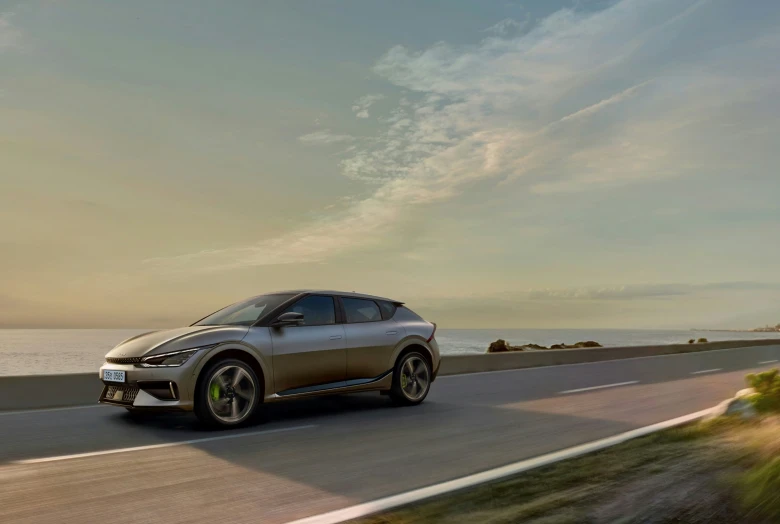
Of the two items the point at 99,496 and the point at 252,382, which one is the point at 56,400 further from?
the point at 99,496

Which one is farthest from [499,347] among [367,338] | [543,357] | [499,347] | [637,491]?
[637,491]

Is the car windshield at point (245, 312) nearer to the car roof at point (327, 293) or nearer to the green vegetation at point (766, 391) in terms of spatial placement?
the car roof at point (327, 293)

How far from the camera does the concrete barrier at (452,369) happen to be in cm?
1074

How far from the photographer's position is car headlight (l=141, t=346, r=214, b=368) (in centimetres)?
855

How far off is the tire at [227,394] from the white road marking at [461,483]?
11.7 feet

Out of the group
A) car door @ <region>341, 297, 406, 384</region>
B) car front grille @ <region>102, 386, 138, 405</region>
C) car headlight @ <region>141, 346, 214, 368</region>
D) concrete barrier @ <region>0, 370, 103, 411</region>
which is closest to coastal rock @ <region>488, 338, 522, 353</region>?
car door @ <region>341, 297, 406, 384</region>

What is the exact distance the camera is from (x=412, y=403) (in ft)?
36.7

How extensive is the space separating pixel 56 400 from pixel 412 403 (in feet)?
17.5

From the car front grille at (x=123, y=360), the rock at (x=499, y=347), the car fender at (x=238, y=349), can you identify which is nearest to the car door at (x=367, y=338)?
the car fender at (x=238, y=349)

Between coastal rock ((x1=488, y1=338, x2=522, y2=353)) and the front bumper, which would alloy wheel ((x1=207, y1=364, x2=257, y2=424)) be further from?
coastal rock ((x1=488, y1=338, x2=522, y2=353))

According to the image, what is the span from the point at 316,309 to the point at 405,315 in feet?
6.03

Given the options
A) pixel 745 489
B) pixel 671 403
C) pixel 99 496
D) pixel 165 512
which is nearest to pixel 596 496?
pixel 745 489

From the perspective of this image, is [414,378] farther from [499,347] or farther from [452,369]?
[499,347]

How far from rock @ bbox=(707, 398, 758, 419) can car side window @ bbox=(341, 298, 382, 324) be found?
465 centimetres
